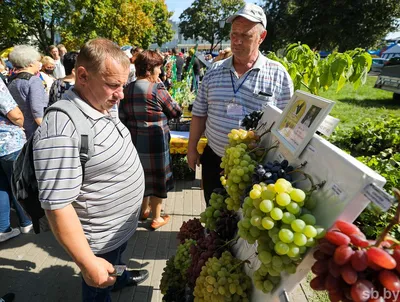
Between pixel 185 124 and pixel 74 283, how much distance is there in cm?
312

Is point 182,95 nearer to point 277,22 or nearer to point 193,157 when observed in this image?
point 193,157

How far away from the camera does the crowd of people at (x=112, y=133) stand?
4.17 ft

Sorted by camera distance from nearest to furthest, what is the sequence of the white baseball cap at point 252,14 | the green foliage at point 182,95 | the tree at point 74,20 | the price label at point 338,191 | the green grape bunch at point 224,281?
the price label at point 338,191 → the green grape bunch at point 224,281 → the white baseball cap at point 252,14 → the green foliage at point 182,95 → the tree at point 74,20

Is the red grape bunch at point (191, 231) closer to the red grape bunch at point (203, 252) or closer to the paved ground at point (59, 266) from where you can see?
the red grape bunch at point (203, 252)

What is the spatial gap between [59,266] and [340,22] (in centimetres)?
3101

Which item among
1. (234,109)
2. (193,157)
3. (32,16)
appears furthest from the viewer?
(32,16)

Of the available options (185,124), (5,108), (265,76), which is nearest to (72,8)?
(185,124)

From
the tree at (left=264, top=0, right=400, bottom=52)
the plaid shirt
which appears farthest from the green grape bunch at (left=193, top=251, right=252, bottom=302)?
the tree at (left=264, top=0, right=400, bottom=52)

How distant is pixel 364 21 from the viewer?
2572 cm

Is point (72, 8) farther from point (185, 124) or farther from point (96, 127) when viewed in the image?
point (96, 127)

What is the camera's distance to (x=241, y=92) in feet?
7.31

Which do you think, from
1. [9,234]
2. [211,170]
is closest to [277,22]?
[211,170]

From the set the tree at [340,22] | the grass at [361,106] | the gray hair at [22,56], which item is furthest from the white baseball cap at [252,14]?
the tree at [340,22]

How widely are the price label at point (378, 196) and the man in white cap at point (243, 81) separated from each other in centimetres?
158
